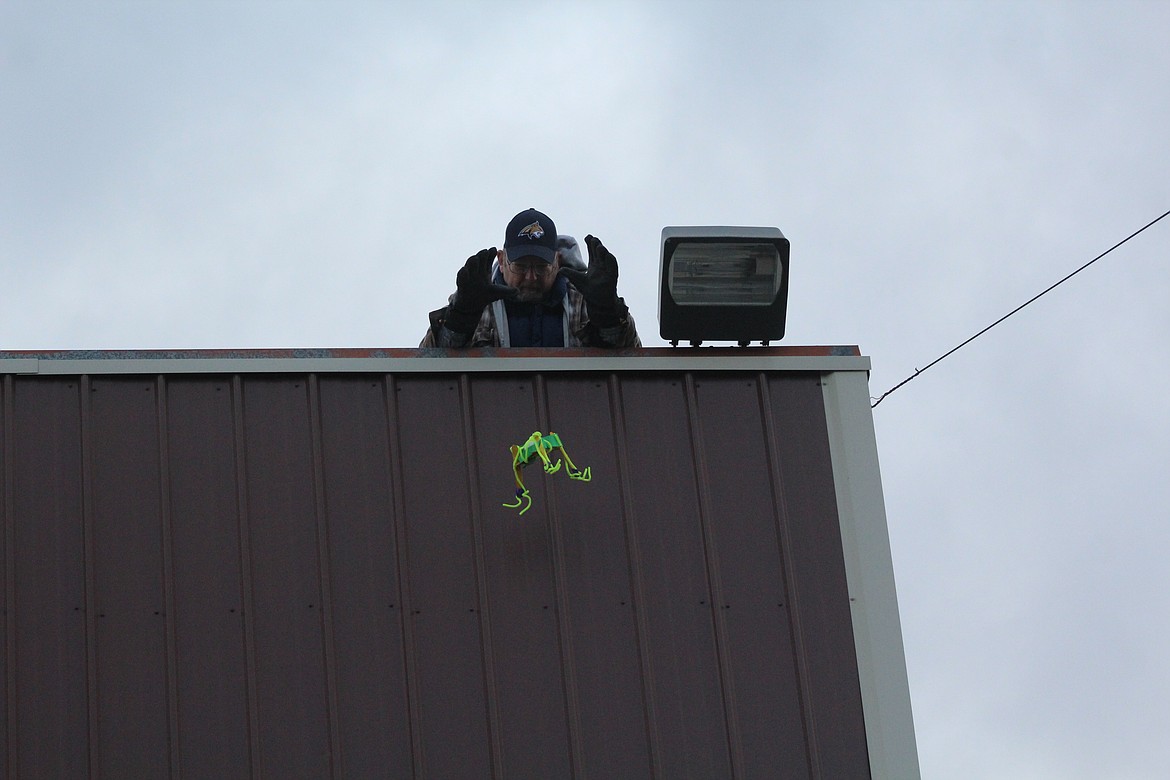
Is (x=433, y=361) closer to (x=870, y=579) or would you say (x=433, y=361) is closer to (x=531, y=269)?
(x=531, y=269)

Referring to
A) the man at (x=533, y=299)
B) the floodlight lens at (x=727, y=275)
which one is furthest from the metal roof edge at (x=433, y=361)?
the floodlight lens at (x=727, y=275)

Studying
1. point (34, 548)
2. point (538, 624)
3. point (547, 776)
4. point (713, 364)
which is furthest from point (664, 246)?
point (34, 548)

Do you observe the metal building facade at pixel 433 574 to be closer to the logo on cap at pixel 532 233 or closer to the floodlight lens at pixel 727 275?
the floodlight lens at pixel 727 275

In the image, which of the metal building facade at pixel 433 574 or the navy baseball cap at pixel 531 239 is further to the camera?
the navy baseball cap at pixel 531 239

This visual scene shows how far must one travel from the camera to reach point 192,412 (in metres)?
7.14

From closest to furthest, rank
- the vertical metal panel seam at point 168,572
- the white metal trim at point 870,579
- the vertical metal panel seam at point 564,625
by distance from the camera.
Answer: the vertical metal panel seam at point 168,572 → the vertical metal panel seam at point 564,625 → the white metal trim at point 870,579

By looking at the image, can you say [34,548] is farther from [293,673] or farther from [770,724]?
[770,724]

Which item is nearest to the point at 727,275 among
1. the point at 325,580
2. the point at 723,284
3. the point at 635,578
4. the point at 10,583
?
the point at 723,284

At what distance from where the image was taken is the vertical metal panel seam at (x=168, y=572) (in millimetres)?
6527

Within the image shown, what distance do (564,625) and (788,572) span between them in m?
1.00

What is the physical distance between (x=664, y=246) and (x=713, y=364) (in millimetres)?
570

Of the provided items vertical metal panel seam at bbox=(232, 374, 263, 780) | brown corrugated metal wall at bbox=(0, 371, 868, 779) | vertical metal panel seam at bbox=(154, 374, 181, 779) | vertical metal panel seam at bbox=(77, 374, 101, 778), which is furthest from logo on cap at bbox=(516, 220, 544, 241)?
vertical metal panel seam at bbox=(77, 374, 101, 778)

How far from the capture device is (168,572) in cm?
682

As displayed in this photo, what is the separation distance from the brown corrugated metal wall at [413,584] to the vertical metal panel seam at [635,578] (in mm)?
12
